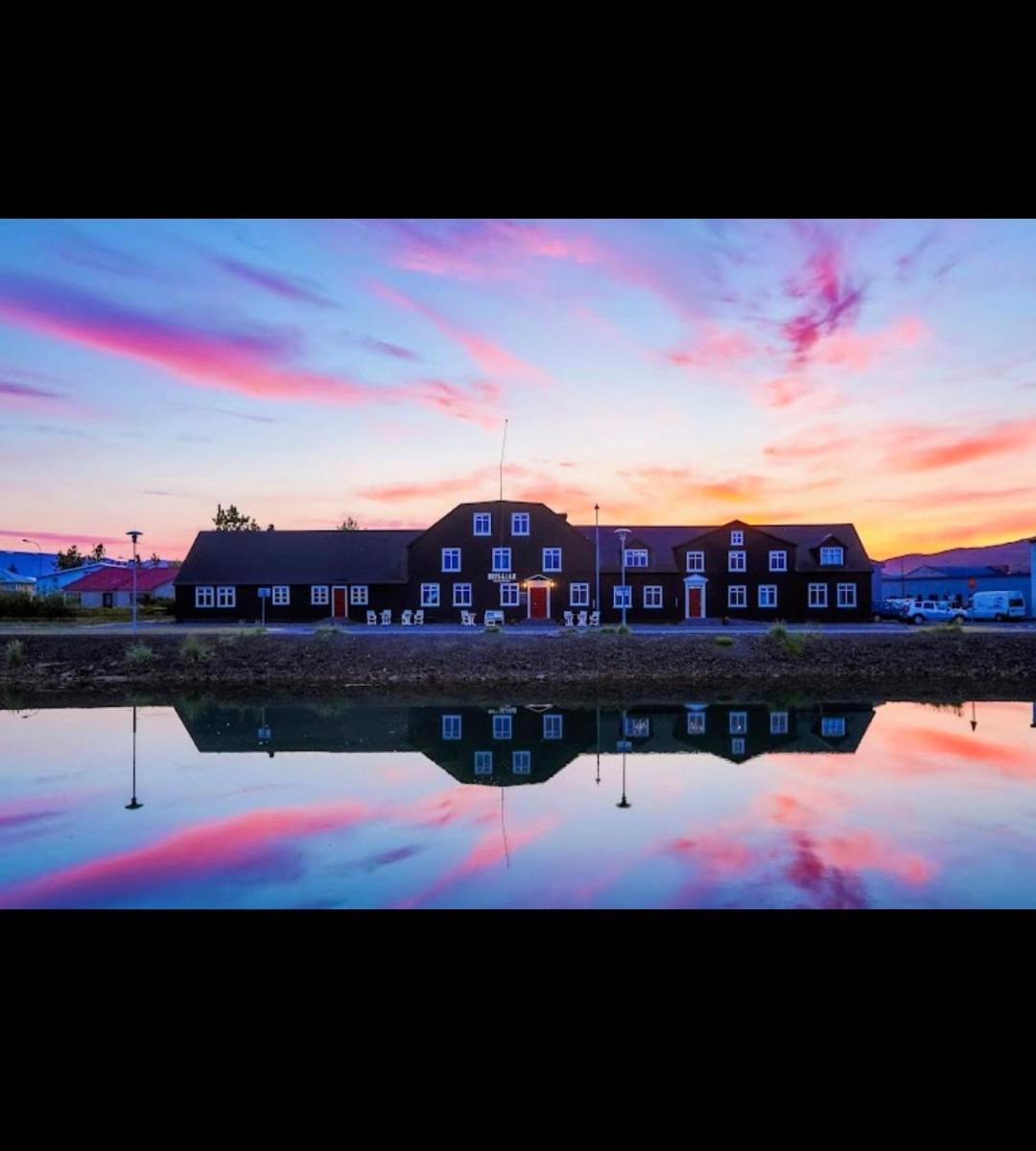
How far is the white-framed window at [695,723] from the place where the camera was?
10113mm

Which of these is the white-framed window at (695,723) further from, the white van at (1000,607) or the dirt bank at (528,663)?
the white van at (1000,607)

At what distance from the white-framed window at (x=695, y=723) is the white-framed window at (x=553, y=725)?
5.82ft

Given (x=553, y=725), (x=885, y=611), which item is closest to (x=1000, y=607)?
(x=885, y=611)

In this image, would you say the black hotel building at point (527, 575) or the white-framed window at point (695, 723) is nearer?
the white-framed window at point (695, 723)

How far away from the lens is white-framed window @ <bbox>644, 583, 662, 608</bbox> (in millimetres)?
24719

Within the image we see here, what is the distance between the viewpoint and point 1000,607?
84.9 feet

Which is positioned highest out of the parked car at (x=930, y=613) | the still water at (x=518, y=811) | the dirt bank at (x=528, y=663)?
the parked car at (x=930, y=613)

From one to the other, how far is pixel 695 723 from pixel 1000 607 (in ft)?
68.6

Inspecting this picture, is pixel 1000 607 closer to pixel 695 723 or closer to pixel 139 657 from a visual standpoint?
pixel 695 723

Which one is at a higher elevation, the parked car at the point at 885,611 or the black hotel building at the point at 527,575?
the black hotel building at the point at 527,575

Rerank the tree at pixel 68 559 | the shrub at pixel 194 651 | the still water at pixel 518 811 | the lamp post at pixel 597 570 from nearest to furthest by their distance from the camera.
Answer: the still water at pixel 518 811
the shrub at pixel 194 651
the lamp post at pixel 597 570
the tree at pixel 68 559

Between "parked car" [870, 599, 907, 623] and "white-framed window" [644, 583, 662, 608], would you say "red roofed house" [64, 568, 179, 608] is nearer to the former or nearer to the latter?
"white-framed window" [644, 583, 662, 608]

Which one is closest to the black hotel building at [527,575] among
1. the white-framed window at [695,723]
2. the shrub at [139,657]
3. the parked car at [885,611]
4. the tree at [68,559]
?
the parked car at [885,611]
